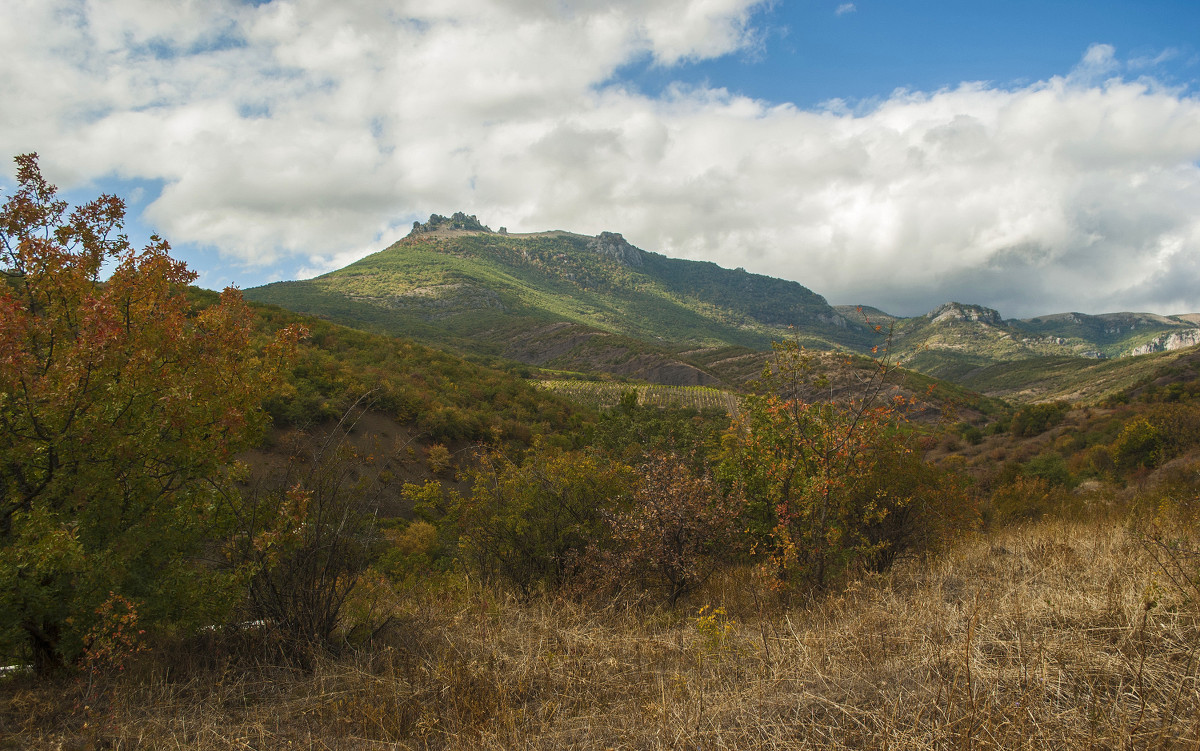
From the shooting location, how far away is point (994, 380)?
156m

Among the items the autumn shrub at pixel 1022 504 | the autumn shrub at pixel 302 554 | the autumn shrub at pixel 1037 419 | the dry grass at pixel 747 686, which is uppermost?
the autumn shrub at pixel 302 554

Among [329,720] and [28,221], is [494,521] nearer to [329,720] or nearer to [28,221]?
[329,720]

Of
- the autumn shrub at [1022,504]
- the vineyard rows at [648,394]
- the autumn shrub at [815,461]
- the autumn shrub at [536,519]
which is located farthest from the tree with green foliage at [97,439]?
the vineyard rows at [648,394]

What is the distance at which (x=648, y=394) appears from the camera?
94.0m

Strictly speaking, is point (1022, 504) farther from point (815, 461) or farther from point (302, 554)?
point (302, 554)

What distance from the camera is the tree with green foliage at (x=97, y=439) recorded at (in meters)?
4.66

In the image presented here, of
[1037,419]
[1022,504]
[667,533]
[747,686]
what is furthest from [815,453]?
[1037,419]

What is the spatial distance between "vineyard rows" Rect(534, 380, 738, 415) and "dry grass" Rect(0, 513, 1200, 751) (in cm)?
7256

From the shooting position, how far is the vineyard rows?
269 feet

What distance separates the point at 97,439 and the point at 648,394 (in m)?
89.9

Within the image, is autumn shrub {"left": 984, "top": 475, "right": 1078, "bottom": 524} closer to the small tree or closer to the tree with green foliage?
the small tree

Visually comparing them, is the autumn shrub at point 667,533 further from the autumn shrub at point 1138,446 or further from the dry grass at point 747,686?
the autumn shrub at point 1138,446

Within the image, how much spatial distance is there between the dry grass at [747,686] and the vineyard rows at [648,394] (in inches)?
2857

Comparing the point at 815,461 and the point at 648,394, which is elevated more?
the point at 815,461
